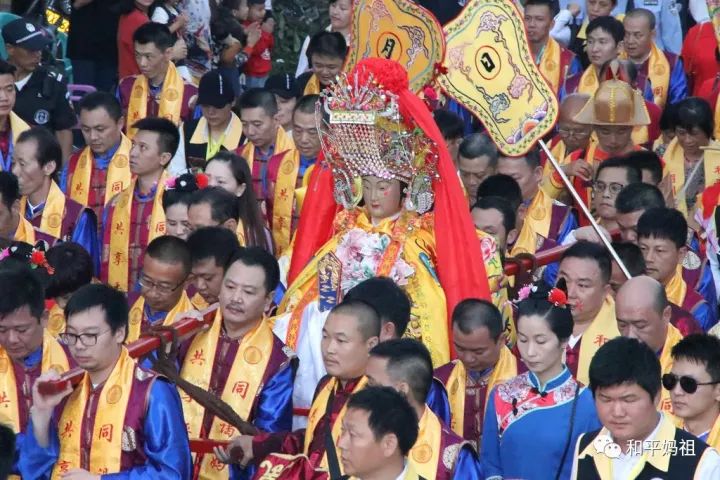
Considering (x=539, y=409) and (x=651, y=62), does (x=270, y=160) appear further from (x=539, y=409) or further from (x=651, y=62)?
(x=539, y=409)

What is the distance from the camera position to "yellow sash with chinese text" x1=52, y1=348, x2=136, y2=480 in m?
7.55

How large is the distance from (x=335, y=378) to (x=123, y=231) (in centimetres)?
380

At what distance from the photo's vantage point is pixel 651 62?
47.2 feet

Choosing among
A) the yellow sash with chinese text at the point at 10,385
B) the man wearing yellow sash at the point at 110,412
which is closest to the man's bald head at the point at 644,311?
the man wearing yellow sash at the point at 110,412

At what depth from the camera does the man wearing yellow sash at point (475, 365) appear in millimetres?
8266

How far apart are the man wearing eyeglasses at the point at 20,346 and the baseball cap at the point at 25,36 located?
5.13 meters

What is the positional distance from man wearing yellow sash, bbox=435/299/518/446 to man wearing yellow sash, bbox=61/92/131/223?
13.9 ft

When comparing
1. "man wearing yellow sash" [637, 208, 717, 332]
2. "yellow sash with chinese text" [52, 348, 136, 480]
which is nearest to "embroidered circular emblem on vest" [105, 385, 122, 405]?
"yellow sash with chinese text" [52, 348, 136, 480]

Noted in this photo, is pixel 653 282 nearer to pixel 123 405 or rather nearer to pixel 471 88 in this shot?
pixel 471 88

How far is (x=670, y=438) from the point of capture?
6.64m

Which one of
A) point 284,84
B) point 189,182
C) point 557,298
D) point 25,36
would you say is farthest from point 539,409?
point 284,84

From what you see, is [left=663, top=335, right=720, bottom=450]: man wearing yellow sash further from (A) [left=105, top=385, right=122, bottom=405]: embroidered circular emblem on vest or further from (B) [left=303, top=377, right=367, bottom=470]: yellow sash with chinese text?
(A) [left=105, top=385, right=122, bottom=405]: embroidered circular emblem on vest

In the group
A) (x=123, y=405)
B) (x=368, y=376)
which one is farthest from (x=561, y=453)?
(x=123, y=405)

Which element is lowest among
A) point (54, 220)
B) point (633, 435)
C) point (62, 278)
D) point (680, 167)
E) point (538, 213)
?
point (633, 435)
